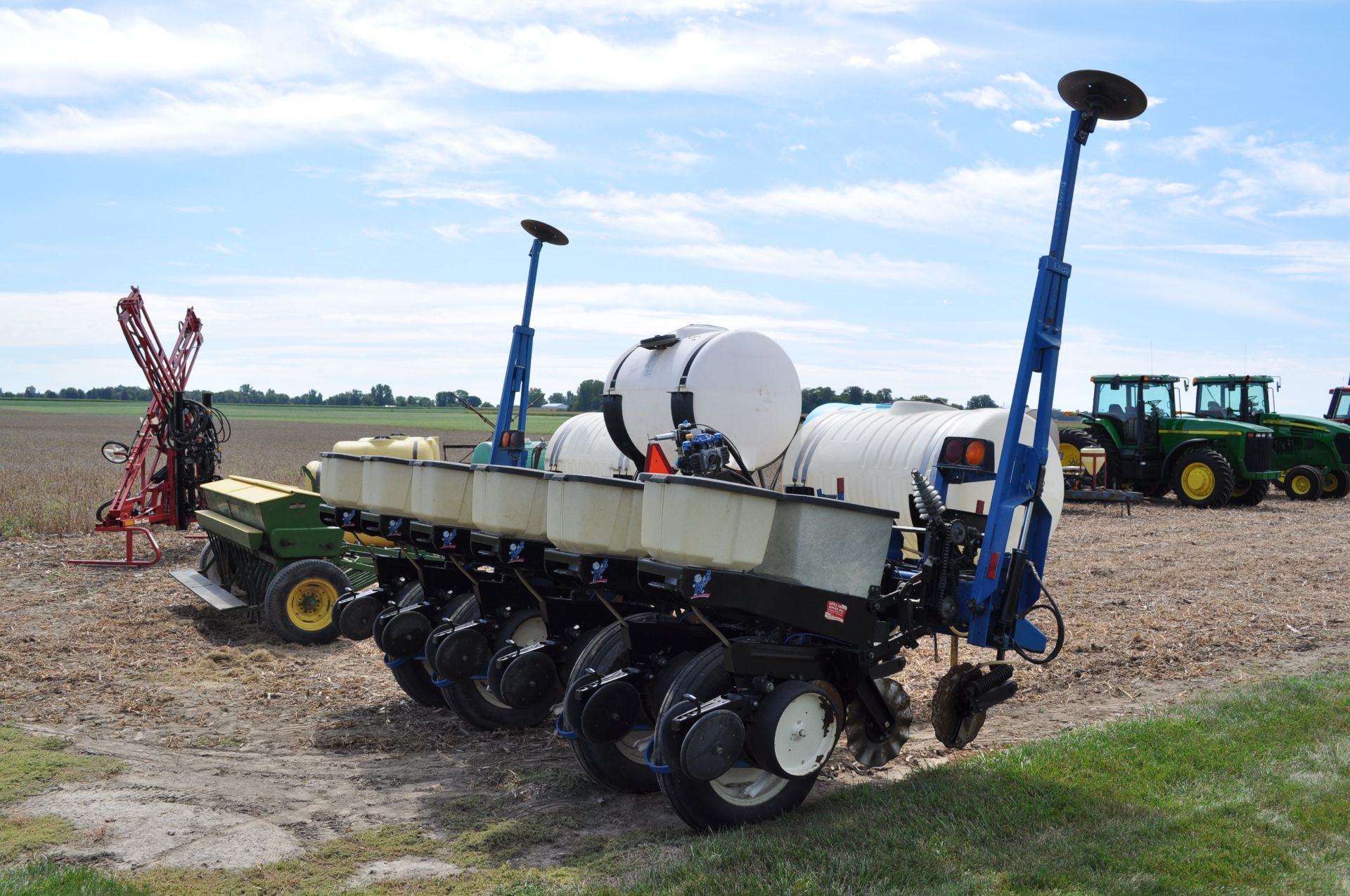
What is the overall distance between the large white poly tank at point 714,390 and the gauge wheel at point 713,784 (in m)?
2.45

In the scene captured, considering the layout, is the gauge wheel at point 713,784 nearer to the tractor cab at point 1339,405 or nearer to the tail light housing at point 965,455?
the tail light housing at point 965,455

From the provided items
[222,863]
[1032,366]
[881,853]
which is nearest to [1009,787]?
[881,853]

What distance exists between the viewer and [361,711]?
306 inches

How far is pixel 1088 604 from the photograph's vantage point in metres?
11.2

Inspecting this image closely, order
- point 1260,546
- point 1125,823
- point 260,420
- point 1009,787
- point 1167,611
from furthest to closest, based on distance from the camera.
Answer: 1. point 260,420
2. point 1260,546
3. point 1167,611
4. point 1009,787
5. point 1125,823

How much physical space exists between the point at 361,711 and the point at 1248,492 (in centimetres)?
1988

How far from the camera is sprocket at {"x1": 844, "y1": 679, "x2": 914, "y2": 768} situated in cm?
554

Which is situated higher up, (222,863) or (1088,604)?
(1088,604)

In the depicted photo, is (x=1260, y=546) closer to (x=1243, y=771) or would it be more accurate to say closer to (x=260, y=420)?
(x=1243, y=771)

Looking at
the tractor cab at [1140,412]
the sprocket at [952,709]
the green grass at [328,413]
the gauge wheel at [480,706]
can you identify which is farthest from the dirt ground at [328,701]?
the green grass at [328,413]

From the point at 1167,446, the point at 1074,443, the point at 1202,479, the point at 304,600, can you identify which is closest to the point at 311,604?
the point at 304,600

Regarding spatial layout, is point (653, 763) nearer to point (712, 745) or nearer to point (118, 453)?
point (712, 745)

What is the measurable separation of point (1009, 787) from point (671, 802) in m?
1.77

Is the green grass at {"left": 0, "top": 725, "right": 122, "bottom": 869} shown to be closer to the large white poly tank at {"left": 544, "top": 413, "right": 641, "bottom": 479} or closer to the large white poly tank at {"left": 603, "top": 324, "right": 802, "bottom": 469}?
the large white poly tank at {"left": 603, "top": 324, "right": 802, "bottom": 469}
